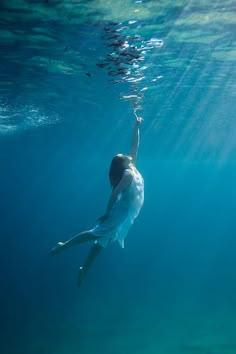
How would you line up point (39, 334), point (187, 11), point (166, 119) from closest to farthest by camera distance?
1. point (187, 11)
2. point (39, 334)
3. point (166, 119)

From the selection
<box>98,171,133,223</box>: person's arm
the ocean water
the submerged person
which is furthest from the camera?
the ocean water

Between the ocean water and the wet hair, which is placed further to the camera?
the ocean water

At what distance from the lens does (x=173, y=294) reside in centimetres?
2939

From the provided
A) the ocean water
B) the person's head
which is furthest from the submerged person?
the ocean water

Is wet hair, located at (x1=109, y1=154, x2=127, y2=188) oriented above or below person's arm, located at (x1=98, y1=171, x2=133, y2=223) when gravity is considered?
above

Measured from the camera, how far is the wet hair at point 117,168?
8.61 m

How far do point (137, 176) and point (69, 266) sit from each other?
3123 cm

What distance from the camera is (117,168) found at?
8.70m

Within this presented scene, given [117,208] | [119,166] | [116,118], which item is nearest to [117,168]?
[119,166]

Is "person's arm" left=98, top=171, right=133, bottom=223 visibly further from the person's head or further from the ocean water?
the ocean water

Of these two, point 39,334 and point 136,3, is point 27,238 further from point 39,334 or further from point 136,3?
point 136,3

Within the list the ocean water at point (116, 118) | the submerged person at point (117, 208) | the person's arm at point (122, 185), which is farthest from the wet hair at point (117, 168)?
the ocean water at point (116, 118)

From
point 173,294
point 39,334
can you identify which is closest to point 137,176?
point 39,334

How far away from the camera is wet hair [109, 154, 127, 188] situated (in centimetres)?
861
